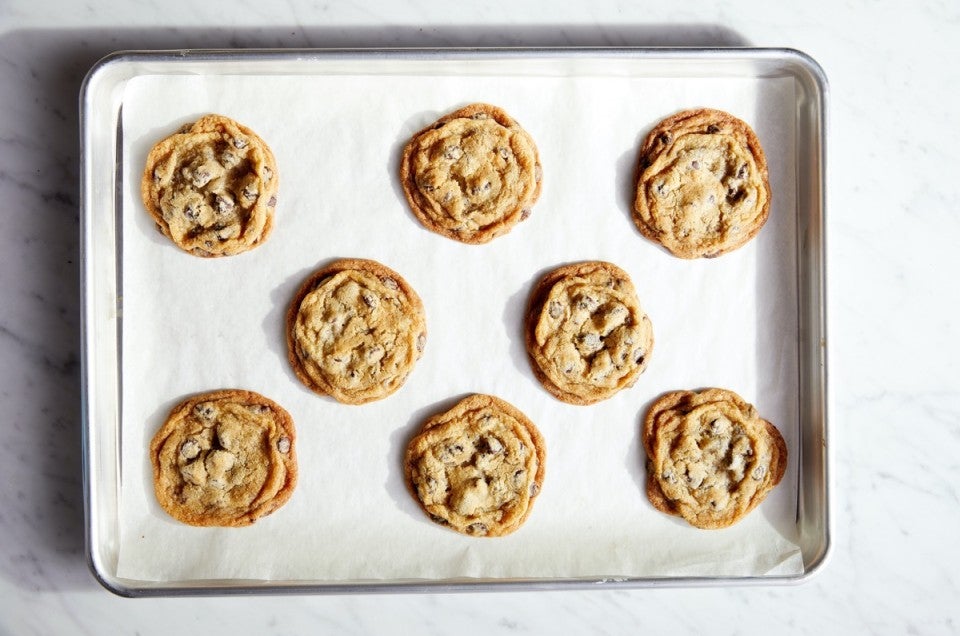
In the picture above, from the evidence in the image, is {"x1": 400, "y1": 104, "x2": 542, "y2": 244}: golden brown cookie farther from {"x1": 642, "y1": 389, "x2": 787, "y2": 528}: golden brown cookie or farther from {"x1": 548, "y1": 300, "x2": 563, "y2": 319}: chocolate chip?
{"x1": 642, "y1": 389, "x2": 787, "y2": 528}: golden brown cookie

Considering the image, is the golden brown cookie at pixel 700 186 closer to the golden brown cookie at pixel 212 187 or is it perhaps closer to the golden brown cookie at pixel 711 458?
the golden brown cookie at pixel 711 458

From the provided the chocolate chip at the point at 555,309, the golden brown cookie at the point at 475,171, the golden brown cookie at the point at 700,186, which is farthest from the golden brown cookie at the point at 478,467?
the golden brown cookie at the point at 700,186

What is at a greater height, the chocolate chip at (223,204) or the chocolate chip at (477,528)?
the chocolate chip at (223,204)

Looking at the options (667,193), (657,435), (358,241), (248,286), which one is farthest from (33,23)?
(657,435)

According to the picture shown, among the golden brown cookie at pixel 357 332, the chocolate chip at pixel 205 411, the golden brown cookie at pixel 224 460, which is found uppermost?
the golden brown cookie at pixel 357 332

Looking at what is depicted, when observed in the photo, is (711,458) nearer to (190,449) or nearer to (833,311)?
(833,311)

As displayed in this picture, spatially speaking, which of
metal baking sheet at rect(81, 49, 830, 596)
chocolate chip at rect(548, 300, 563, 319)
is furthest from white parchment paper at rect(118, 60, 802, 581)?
chocolate chip at rect(548, 300, 563, 319)
